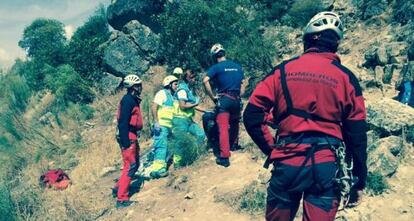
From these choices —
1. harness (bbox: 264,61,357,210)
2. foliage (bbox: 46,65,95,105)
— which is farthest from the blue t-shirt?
foliage (bbox: 46,65,95,105)

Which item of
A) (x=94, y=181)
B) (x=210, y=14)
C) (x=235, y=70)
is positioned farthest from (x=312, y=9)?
(x=94, y=181)

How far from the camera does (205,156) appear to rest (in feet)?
26.1

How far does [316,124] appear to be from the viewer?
10.1 feet

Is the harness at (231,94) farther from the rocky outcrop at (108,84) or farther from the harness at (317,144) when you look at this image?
the rocky outcrop at (108,84)

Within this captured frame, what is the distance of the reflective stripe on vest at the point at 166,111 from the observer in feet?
24.9

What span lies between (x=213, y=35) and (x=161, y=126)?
5794mm

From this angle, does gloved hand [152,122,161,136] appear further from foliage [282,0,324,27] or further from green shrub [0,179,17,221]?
foliage [282,0,324,27]

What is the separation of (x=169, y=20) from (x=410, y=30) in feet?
24.9

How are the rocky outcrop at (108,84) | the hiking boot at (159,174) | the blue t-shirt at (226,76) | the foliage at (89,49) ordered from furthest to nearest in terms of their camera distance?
1. the foliage at (89,49)
2. the rocky outcrop at (108,84)
3. the hiking boot at (159,174)
4. the blue t-shirt at (226,76)

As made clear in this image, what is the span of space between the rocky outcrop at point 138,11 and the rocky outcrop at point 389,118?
41.3 ft

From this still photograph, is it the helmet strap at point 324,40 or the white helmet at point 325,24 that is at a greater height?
the white helmet at point 325,24

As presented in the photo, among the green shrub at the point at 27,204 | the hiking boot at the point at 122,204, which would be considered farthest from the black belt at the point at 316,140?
the green shrub at the point at 27,204

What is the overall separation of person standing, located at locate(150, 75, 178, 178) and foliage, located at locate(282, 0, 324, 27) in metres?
6.84

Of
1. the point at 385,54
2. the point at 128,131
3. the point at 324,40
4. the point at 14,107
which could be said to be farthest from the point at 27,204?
the point at 385,54
